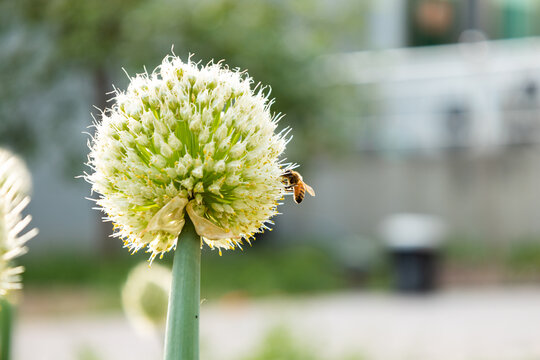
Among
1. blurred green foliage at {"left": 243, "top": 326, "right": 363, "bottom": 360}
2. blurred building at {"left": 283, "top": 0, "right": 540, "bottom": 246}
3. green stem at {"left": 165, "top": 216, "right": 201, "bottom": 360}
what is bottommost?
green stem at {"left": 165, "top": 216, "right": 201, "bottom": 360}

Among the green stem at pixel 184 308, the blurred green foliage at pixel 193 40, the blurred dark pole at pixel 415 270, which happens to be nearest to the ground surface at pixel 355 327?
the blurred dark pole at pixel 415 270

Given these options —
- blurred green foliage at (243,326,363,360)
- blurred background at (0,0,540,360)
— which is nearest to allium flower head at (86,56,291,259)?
blurred green foliage at (243,326,363,360)

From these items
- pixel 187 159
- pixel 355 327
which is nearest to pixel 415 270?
pixel 355 327

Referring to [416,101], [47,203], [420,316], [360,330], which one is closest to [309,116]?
[416,101]

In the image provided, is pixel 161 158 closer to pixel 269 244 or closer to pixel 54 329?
pixel 54 329

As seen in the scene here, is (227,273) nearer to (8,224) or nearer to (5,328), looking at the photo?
(5,328)

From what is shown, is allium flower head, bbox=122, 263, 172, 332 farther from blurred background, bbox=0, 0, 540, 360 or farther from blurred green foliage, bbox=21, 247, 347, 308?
Result: blurred green foliage, bbox=21, 247, 347, 308
